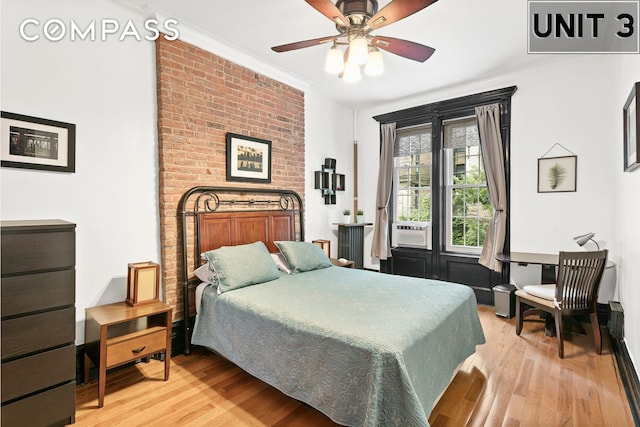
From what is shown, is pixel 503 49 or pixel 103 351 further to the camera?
pixel 503 49

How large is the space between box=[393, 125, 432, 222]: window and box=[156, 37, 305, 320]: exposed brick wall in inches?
82.6

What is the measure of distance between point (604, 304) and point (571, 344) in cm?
77

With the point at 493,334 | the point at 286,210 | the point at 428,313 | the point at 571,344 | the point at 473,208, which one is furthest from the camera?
the point at 473,208

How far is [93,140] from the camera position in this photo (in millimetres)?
2482

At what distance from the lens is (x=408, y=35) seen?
9.87 feet

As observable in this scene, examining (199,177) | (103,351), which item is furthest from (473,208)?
(103,351)

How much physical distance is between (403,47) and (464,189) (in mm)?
2724

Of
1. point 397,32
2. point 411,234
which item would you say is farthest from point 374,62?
point 411,234

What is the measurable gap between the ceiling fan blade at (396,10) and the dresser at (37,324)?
2.29 metres

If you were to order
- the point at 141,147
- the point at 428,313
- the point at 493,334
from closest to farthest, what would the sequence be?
1. the point at 428,313
2. the point at 141,147
3. the point at 493,334

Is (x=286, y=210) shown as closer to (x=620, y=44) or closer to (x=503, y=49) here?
(x=503, y=49)

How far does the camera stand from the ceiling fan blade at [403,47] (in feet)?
7.28

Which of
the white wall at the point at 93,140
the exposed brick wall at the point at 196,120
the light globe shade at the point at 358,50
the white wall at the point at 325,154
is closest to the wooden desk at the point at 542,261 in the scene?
the white wall at the point at 325,154

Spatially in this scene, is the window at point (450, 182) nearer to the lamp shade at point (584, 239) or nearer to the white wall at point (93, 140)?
the lamp shade at point (584, 239)
